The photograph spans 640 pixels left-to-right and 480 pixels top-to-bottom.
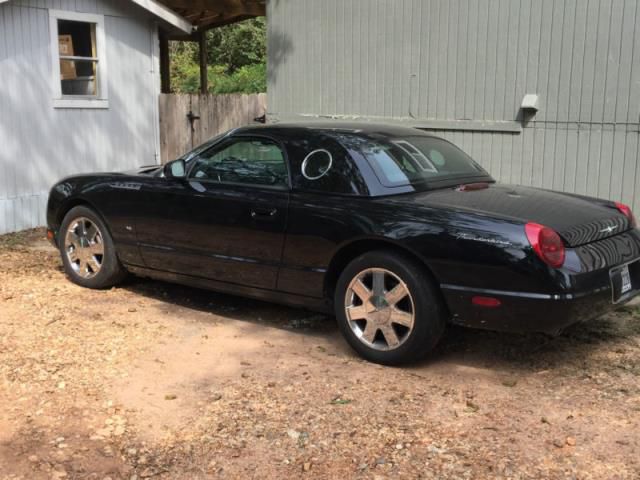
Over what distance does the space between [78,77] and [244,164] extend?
6034 millimetres

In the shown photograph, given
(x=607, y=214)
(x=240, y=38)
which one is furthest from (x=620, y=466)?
(x=240, y=38)

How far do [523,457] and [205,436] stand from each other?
5.17 ft

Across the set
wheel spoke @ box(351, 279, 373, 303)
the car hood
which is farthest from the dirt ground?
the car hood

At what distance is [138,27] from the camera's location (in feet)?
36.6

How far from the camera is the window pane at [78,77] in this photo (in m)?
10.3

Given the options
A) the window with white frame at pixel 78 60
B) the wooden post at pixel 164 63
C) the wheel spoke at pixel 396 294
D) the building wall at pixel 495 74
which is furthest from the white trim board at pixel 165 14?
the wheel spoke at pixel 396 294

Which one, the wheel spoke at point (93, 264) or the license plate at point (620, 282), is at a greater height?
the license plate at point (620, 282)

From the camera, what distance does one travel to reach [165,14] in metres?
11.1

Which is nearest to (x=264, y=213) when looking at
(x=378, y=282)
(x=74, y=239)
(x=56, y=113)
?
(x=378, y=282)

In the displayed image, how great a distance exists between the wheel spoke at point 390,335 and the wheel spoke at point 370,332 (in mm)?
69

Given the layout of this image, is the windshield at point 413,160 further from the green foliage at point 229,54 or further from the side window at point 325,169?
the green foliage at point 229,54

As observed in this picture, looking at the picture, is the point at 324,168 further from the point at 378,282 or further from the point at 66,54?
the point at 66,54

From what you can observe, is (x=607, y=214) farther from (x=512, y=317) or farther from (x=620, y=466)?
(x=620, y=466)

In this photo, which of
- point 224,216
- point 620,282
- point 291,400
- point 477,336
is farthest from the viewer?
point 224,216
